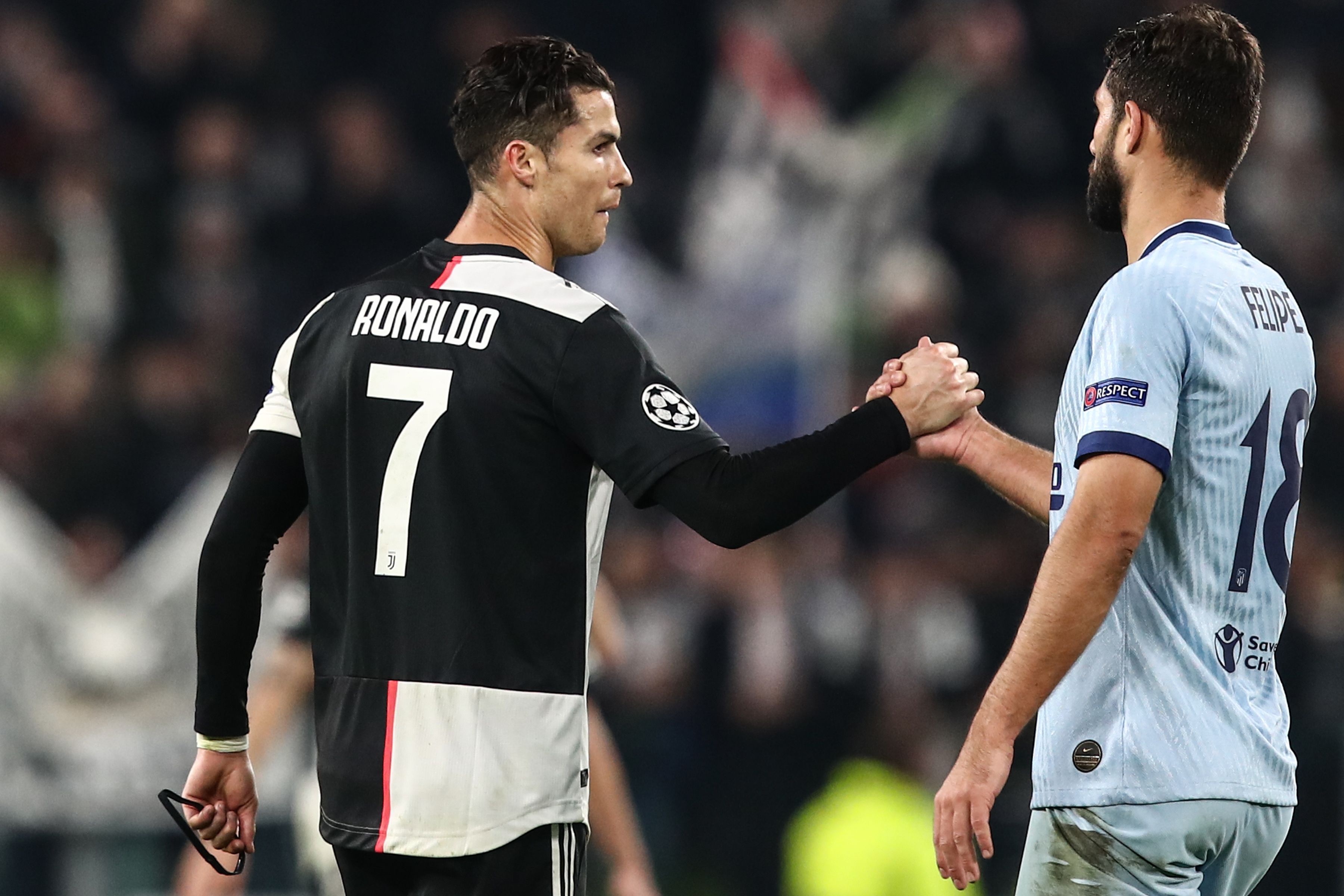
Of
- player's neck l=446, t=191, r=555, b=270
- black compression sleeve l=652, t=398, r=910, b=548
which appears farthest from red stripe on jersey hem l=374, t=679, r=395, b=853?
player's neck l=446, t=191, r=555, b=270

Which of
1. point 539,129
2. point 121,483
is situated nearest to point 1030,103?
point 121,483

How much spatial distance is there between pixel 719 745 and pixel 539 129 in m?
5.89

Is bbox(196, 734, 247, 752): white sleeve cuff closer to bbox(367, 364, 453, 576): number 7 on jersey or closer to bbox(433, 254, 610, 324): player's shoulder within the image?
bbox(367, 364, 453, 576): number 7 on jersey

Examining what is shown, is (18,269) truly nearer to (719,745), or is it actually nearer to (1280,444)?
(719,745)

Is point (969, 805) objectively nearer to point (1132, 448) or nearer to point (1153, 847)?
point (1153, 847)

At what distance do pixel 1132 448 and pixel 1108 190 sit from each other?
636 millimetres

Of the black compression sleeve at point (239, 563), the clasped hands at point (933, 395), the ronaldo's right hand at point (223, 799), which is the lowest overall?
the ronaldo's right hand at point (223, 799)

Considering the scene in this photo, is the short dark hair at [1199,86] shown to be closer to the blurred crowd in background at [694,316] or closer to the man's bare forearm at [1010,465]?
the man's bare forearm at [1010,465]

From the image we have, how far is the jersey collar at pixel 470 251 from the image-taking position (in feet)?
11.9

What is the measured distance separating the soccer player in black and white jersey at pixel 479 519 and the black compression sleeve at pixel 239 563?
106mm

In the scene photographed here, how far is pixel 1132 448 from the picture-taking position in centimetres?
322

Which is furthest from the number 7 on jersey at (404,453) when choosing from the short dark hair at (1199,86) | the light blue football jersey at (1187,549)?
the short dark hair at (1199,86)

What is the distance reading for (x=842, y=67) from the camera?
11930 mm

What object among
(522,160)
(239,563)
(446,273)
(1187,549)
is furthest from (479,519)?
(1187,549)
